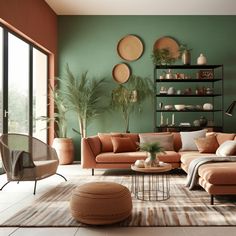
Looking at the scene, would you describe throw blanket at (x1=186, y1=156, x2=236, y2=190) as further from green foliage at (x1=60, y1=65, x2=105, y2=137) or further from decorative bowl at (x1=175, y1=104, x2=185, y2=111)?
green foliage at (x1=60, y1=65, x2=105, y2=137)

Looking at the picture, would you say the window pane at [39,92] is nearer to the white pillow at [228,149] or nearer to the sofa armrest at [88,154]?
the sofa armrest at [88,154]

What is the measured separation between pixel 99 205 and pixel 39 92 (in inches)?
179

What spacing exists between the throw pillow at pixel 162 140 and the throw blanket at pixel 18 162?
2.36m

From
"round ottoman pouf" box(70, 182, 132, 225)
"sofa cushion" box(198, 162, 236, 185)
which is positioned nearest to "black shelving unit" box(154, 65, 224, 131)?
"sofa cushion" box(198, 162, 236, 185)

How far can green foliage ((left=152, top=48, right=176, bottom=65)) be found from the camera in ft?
21.3

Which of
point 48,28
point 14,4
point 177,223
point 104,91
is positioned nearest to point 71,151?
point 104,91

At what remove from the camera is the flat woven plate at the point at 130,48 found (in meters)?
6.99

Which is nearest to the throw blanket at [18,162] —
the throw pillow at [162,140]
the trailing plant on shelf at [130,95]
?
the throw pillow at [162,140]

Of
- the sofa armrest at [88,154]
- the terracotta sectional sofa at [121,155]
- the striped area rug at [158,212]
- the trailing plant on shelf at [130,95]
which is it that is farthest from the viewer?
the trailing plant on shelf at [130,95]

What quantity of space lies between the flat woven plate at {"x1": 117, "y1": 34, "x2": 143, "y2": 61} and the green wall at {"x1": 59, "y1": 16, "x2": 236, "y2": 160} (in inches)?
3.9

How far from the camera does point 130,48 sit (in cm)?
699

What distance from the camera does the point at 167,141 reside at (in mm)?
5625

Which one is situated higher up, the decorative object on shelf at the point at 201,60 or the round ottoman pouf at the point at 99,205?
A: the decorative object on shelf at the point at 201,60

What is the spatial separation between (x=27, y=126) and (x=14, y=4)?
2.32 metres
